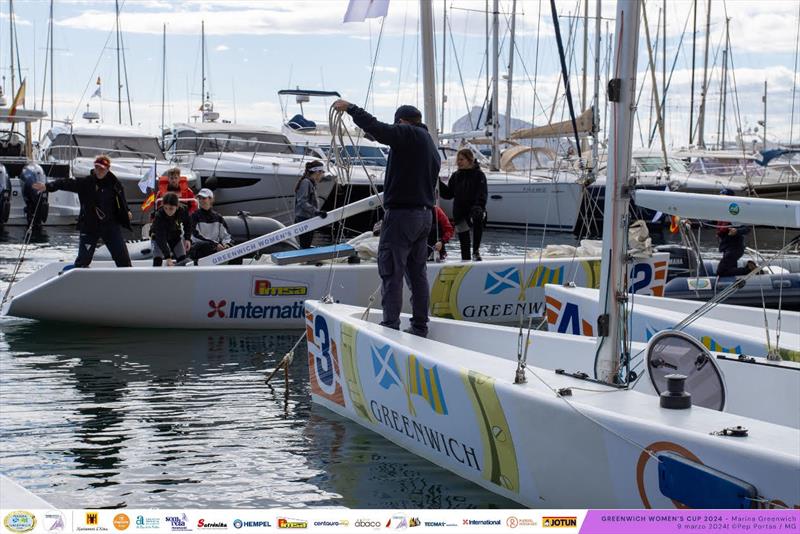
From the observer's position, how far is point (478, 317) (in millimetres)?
11438

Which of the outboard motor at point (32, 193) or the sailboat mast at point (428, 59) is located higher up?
the sailboat mast at point (428, 59)

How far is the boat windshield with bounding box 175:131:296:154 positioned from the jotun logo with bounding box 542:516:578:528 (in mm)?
23354

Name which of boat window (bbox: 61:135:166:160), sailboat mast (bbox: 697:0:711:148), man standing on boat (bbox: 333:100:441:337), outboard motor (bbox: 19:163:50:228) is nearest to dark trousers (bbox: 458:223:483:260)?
man standing on boat (bbox: 333:100:441:337)

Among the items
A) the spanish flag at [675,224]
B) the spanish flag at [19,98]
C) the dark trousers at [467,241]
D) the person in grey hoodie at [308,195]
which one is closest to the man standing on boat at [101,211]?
the person in grey hoodie at [308,195]

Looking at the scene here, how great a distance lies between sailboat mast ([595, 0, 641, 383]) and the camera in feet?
17.9

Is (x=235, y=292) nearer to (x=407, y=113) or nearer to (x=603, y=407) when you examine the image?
(x=407, y=113)

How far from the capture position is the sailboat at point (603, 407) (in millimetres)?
4277

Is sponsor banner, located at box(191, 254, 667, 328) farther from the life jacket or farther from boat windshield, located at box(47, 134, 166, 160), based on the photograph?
boat windshield, located at box(47, 134, 166, 160)

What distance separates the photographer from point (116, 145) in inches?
1069

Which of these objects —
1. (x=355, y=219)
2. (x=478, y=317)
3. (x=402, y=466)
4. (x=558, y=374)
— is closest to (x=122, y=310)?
(x=478, y=317)

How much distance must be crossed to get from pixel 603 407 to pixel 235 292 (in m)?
→ 6.60

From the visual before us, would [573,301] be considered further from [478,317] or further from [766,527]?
[766,527]

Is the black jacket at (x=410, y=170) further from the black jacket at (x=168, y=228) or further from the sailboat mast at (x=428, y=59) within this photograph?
the black jacket at (x=168, y=228)

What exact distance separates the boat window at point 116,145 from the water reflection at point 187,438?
17.3 m
